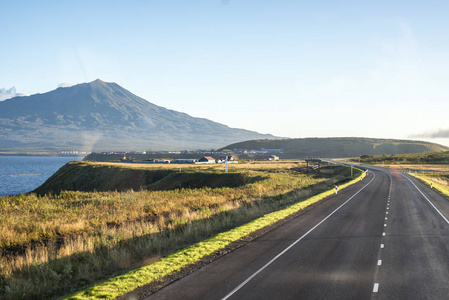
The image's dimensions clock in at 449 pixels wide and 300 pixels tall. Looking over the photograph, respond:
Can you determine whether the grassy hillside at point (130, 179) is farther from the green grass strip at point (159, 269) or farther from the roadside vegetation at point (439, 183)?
A: the green grass strip at point (159, 269)

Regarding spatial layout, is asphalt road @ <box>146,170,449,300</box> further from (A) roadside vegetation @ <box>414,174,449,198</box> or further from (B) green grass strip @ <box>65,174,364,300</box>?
(A) roadside vegetation @ <box>414,174,449,198</box>

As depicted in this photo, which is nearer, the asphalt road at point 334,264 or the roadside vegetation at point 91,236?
the asphalt road at point 334,264

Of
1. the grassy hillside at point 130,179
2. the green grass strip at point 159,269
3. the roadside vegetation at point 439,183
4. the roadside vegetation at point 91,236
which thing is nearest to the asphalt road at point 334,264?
the green grass strip at point 159,269

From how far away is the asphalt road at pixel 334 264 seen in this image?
10250 mm

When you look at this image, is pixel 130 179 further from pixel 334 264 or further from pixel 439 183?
pixel 334 264

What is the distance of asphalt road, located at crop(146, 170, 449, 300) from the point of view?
10.2 m

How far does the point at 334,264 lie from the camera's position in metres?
13.0

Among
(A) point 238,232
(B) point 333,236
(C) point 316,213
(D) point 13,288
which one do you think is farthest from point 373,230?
(D) point 13,288

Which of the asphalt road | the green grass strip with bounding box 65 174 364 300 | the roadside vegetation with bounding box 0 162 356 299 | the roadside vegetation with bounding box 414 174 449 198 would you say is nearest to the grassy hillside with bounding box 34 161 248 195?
the roadside vegetation with bounding box 414 174 449 198

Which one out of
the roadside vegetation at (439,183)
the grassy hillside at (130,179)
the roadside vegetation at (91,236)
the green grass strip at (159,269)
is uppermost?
the roadside vegetation at (439,183)

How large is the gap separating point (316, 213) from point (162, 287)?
16667 millimetres

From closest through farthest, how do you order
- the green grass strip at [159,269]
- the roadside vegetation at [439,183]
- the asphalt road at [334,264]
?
the green grass strip at [159,269] < the asphalt road at [334,264] < the roadside vegetation at [439,183]

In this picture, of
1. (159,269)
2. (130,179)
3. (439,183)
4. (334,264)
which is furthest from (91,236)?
(439,183)

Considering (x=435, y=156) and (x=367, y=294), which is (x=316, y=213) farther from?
A: (x=435, y=156)
